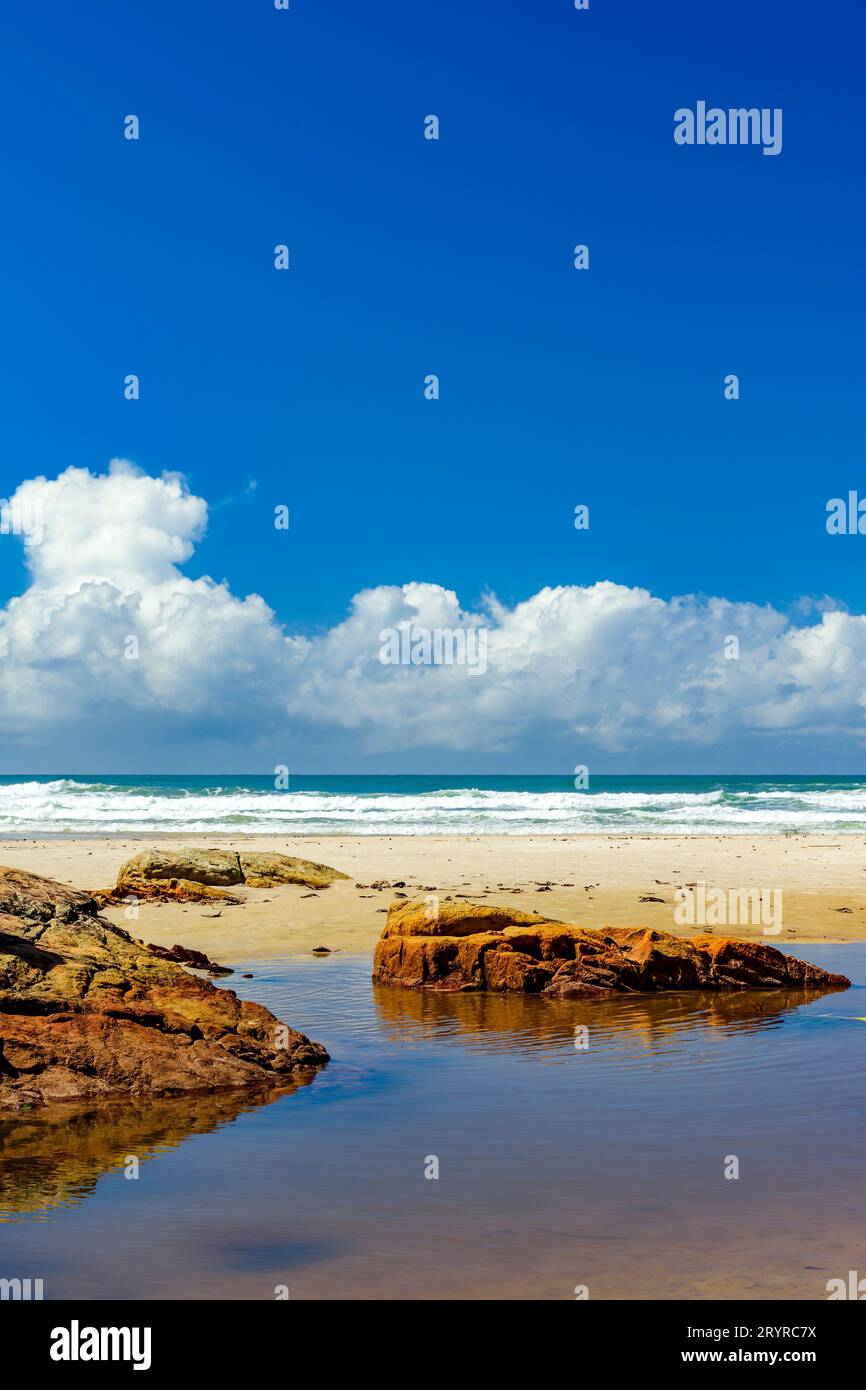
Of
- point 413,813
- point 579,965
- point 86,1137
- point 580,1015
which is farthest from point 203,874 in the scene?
point 413,813

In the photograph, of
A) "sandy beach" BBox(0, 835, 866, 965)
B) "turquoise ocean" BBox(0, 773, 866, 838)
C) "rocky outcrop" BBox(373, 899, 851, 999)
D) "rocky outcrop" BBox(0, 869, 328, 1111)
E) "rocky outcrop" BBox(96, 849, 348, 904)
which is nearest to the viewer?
"rocky outcrop" BBox(0, 869, 328, 1111)

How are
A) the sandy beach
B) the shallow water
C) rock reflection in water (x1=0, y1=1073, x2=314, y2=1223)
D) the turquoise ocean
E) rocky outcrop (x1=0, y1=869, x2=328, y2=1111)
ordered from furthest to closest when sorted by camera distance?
the turquoise ocean, the sandy beach, rocky outcrop (x1=0, y1=869, x2=328, y2=1111), rock reflection in water (x1=0, y1=1073, x2=314, y2=1223), the shallow water

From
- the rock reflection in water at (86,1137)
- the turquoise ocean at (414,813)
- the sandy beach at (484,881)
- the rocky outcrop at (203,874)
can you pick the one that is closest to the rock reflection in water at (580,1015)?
the rock reflection in water at (86,1137)

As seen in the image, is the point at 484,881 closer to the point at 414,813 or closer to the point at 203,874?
the point at 203,874

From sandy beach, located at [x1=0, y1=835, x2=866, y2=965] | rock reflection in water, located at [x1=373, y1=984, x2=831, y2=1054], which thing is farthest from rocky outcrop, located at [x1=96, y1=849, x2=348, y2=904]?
rock reflection in water, located at [x1=373, y1=984, x2=831, y2=1054]

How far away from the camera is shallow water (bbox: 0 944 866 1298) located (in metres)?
4.66

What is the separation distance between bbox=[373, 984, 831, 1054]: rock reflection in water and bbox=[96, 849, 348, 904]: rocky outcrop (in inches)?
299

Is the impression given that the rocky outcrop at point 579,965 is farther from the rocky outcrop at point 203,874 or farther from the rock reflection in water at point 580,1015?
the rocky outcrop at point 203,874

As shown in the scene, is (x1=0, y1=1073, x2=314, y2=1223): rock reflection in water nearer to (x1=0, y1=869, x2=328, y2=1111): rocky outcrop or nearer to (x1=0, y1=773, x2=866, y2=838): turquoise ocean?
(x1=0, y1=869, x2=328, y2=1111): rocky outcrop

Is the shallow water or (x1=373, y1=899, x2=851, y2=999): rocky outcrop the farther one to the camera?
(x1=373, y1=899, x2=851, y2=999): rocky outcrop

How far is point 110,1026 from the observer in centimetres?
793
